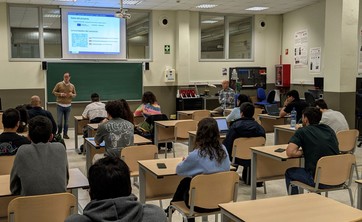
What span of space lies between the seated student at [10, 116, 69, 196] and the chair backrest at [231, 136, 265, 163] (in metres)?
2.56

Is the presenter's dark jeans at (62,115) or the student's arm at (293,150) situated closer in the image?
the student's arm at (293,150)

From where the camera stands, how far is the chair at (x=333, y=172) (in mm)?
3684

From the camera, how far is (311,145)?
3.87 m

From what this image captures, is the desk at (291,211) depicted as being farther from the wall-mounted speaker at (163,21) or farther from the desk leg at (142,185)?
the wall-mounted speaker at (163,21)

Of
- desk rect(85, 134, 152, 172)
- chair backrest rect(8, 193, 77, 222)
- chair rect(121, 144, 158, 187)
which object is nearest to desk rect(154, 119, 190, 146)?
desk rect(85, 134, 152, 172)

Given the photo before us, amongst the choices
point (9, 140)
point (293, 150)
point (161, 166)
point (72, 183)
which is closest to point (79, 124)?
point (9, 140)

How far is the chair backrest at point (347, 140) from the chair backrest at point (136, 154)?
2553 mm

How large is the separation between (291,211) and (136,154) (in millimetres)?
2243

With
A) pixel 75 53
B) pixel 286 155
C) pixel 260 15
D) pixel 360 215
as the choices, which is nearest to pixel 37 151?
pixel 360 215

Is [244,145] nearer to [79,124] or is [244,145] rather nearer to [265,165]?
[265,165]

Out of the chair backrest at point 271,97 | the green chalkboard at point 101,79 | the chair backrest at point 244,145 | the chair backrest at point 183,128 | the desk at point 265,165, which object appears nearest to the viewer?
the desk at point 265,165

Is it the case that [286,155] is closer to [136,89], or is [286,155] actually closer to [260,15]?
[136,89]

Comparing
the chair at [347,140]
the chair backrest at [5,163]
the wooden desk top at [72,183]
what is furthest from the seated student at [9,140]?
the chair at [347,140]

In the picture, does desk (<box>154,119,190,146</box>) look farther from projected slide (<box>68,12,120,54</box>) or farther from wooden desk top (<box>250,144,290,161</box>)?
projected slide (<box>68,12,120,54</box>)
